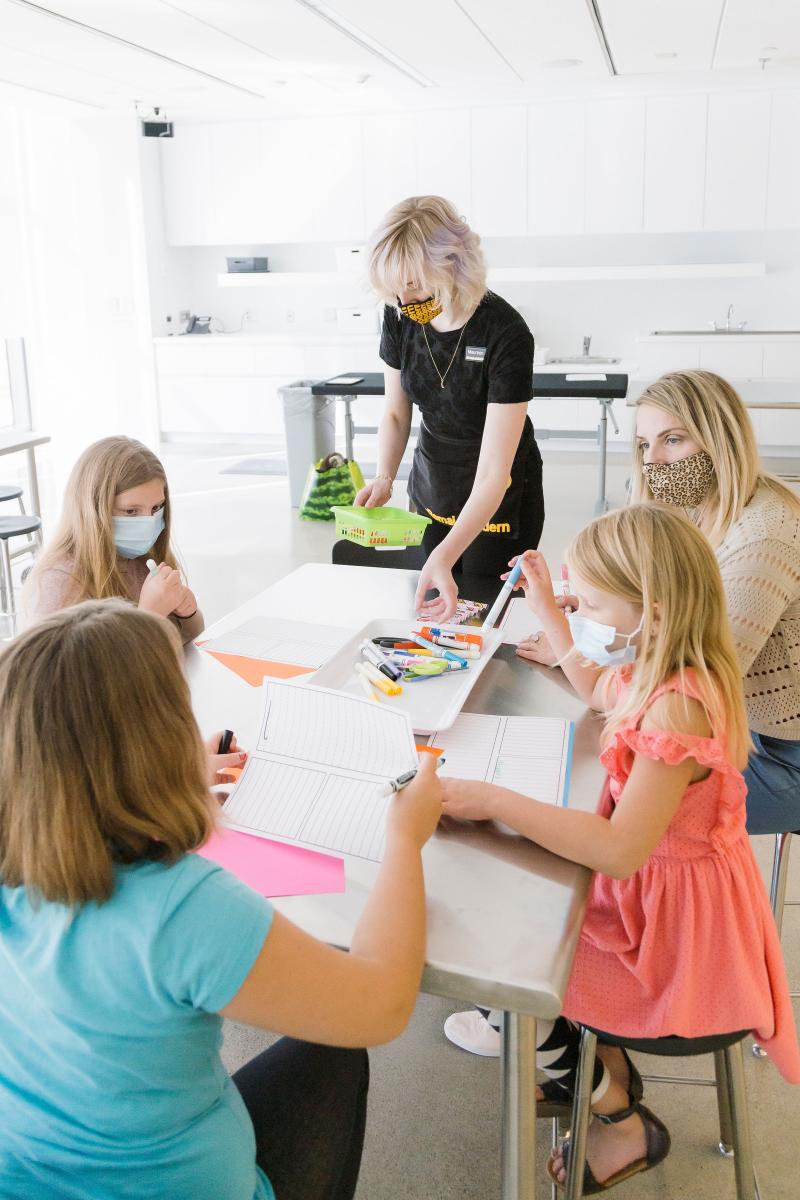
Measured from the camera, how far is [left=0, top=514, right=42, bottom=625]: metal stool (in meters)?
4.00

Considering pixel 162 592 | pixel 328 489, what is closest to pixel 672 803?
pixel 162 592

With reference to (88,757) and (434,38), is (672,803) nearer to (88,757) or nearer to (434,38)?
(88,757)

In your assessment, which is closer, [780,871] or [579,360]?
[780,871]

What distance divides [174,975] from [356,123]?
7854mm

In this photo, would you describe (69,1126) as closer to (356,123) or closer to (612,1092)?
(612,1092)

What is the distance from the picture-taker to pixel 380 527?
2.10 metres

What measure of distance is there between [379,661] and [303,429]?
4.95 meters

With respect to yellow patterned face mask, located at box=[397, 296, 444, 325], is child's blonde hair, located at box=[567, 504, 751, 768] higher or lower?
lower

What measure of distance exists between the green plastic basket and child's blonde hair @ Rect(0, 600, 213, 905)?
123 centimetres

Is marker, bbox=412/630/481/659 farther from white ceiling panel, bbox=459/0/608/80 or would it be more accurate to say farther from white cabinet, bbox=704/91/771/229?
white cabinet, bbox=704/91/771/229

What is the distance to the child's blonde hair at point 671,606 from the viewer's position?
4.09 feet

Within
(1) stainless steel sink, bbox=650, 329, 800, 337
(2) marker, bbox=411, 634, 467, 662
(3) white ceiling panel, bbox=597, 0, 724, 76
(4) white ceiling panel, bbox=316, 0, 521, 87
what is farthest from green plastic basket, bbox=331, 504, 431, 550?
(1) stainless steel sink, bbox=650, 329, 800, 337

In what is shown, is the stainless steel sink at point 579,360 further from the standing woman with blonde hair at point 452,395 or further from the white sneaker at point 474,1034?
the white sneaker at point 474,1034

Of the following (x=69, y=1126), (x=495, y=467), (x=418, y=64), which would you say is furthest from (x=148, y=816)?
(x=418, y=64)
